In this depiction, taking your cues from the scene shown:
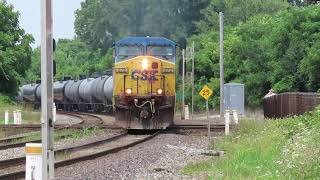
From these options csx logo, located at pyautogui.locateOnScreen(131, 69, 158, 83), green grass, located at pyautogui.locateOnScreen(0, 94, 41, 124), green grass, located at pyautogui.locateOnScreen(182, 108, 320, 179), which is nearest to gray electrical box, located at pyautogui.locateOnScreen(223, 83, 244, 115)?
green grass, located at pyautogui.locateOnScreen(0, 94, 41, 124)

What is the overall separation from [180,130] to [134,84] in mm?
3240

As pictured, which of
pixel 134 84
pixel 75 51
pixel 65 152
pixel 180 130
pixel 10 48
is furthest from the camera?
pixel 75 51

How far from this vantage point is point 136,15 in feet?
196

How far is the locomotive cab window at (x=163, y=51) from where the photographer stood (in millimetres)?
26516

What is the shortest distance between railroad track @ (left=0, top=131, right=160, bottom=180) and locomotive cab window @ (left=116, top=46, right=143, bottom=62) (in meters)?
2.98

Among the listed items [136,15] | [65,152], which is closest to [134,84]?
[65,152]

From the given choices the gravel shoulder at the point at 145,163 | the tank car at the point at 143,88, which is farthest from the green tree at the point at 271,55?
the gravel shoulder at the point at 145,163

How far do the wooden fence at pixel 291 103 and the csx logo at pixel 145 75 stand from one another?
6.31 meters

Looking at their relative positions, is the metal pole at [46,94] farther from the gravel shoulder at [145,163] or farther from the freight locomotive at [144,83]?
the freight locomotive at [144,83]

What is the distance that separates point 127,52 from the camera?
86.9 feet

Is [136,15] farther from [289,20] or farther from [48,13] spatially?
[48,13]

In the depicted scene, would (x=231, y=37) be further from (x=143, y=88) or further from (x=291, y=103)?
(x=143, y=88)

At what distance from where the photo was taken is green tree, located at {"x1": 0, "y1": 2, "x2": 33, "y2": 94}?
169 feet

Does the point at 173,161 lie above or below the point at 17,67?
below
